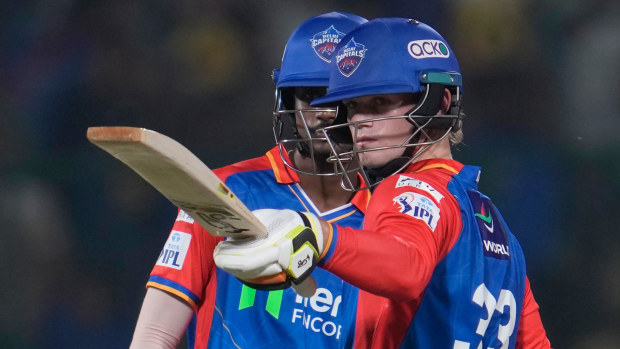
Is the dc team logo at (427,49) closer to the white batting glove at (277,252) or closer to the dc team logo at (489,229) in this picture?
the dc team logo at (489,229)

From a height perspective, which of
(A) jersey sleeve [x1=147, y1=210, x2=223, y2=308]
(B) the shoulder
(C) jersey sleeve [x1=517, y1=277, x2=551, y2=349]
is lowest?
(C) jersey sleeve [x1=517, y1=277, x2=551, y2=349]

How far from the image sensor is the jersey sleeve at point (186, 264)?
2.16 meters

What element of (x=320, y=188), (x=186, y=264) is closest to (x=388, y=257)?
(x=186, y=264)

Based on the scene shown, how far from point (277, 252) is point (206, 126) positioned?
2.53 m

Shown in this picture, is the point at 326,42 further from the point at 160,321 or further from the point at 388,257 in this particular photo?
the point at 388,257

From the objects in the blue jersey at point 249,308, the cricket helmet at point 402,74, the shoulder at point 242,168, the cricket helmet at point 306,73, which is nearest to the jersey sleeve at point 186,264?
the blue jersey at point 249,308

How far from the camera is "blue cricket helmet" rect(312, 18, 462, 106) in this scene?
5.80 ft

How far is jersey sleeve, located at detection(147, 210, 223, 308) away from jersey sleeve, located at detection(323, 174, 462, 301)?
823 millimetres

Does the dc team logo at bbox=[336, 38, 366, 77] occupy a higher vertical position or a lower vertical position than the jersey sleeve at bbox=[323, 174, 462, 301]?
higher

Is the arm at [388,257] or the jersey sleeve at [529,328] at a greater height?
the arm at [388,257]

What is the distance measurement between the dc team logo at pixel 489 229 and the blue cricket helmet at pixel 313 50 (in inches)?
31.6

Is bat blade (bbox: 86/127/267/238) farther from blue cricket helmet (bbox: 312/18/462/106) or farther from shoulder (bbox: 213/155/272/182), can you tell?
shoulder (bbox: 213/155/272/182)

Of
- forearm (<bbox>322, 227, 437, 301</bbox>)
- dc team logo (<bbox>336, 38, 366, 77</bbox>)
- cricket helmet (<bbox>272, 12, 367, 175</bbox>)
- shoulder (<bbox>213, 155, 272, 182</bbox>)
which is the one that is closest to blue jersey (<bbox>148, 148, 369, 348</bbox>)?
shoulder (<bbox>213, 155, 272, 182</bbox>)

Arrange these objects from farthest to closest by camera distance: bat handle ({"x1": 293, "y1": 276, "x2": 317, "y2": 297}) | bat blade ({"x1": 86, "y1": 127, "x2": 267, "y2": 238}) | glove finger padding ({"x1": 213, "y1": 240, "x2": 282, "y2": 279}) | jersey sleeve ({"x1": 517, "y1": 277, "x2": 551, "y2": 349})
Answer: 1. jersey sleeve ({"x1": 517, "y1": 277, "x2": 551, "y2": 349})
2. bat handle ({"x1": 293, "y1": 276, "x2": 317, "y2": 297})
3. glove finger padding ({"x1": 213, "y1": 240, "x2": 282, "y2": 279})
4. bat blade ({"x1": 86, "y1": 127, "x2": 267, "y2": 238})
